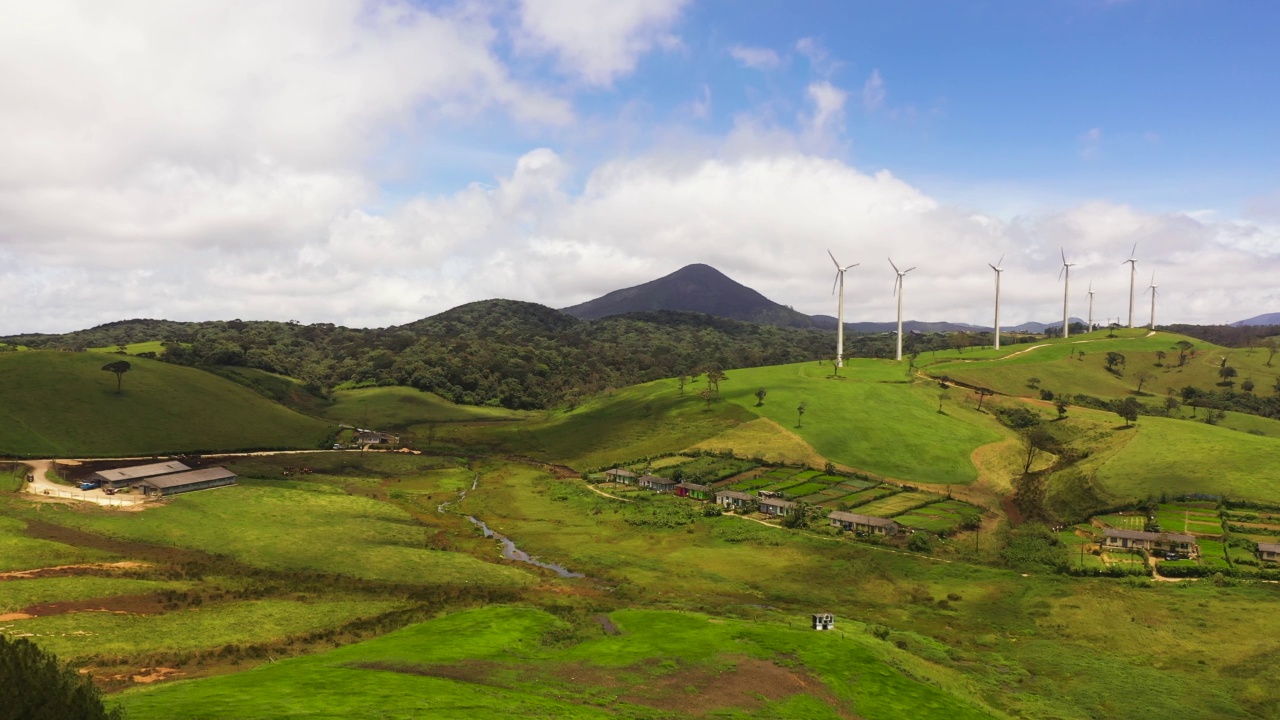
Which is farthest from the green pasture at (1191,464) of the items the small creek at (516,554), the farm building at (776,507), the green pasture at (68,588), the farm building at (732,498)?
the green pasture at (68,588)

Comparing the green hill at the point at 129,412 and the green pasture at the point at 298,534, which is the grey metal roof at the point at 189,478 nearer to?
the green pasture at the point at 298,534

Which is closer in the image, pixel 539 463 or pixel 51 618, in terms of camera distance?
pixel 51 618

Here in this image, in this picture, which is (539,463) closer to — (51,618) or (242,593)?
(242,593)

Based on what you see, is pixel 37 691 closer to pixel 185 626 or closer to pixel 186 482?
pixel 185 626

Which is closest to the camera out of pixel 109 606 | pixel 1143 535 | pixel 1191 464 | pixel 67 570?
pixel 109 606

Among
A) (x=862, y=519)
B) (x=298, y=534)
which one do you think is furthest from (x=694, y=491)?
(x=298, y=534)

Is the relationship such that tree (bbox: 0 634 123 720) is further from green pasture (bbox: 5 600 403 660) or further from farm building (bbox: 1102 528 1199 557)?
farm building (bbox: 1102 528 1199 557)

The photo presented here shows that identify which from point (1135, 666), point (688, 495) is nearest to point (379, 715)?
point (1135, 666)

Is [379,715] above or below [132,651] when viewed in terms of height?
above
